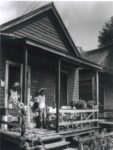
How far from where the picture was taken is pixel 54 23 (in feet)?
43.5

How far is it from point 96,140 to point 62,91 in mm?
5123

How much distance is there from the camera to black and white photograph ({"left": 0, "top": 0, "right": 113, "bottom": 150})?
7.86m

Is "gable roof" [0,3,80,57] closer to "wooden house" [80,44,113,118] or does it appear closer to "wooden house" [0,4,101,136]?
"wooden house" [0,4,101,136]

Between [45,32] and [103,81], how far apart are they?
9.53 m

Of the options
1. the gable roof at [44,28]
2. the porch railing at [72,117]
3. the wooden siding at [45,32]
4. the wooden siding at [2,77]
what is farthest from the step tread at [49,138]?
the wooden siding at [45,32]

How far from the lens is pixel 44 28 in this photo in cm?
1243

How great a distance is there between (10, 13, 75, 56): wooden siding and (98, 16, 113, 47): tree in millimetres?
28737

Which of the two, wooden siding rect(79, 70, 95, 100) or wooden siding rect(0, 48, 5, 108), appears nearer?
Result: wooden siding rect(0, 48, 5, 108)

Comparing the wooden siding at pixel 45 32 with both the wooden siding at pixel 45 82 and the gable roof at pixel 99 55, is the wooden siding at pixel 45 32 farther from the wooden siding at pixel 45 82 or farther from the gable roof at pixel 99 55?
the gable roof at pixel 99 55

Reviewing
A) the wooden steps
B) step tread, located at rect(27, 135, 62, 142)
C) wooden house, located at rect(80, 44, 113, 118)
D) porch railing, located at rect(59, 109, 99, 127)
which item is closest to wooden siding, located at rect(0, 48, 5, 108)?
porch railing, located at rect(59, 109, 99, 127)

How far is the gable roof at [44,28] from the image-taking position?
1064cm

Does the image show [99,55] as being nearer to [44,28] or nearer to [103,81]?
[103,81]

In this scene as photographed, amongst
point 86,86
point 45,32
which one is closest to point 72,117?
point 45,32

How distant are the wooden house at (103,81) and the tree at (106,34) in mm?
19479
